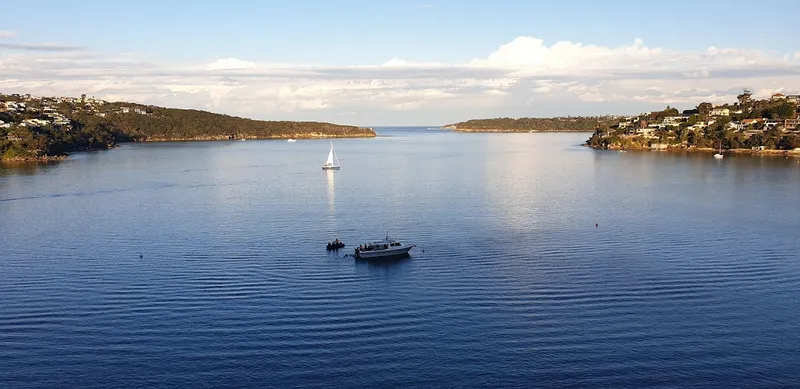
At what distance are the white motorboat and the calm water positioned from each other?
2.50ft

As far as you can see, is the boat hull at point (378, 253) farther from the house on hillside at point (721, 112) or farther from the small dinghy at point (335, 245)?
the house on hillside at point (721, 112)

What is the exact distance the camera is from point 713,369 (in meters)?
16.5

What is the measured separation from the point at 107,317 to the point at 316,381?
7.79m

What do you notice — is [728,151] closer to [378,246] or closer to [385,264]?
[378,246]

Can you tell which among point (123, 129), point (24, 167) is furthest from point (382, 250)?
point (123, 129)

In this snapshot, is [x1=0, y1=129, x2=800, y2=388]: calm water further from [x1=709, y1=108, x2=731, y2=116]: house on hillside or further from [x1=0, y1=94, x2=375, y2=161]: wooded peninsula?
[x1=709, y1=108, x2=731, y2=116]: house on hillside

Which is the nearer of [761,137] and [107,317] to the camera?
[107,317]

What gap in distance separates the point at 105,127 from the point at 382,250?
123 m

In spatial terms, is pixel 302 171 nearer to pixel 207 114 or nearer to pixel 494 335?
pixel 494 335

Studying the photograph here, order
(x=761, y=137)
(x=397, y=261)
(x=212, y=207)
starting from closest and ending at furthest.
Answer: (x=397, y=261) → (x=212, y=207) → (x=761, y=137)

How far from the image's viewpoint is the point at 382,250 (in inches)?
1069

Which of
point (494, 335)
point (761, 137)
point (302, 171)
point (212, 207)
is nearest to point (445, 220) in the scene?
point (212, 207)

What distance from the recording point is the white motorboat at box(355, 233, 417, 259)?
2719cm

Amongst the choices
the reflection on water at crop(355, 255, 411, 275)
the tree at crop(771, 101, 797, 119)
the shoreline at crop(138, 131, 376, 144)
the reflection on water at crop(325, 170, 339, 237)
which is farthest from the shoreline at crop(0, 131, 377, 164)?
the tree at crop(771, 101, 797, 119)
